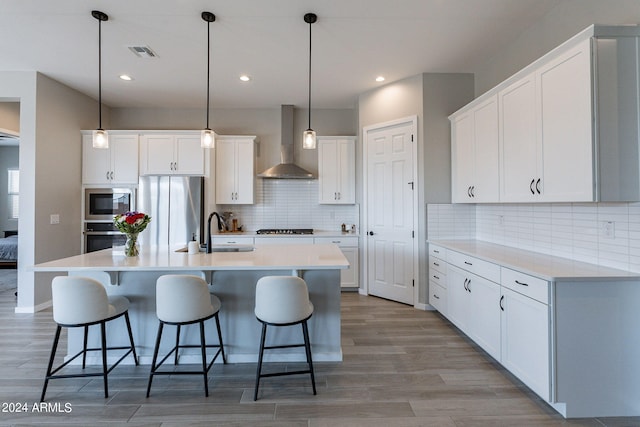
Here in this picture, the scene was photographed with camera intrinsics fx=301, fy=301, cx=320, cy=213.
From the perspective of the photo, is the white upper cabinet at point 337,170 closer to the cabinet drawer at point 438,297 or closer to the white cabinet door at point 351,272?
the white cabinet door at point 351,272

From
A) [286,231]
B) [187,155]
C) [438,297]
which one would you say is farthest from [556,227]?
[187,155]

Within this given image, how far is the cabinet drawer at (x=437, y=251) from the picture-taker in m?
3.30

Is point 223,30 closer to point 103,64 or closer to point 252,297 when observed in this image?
point 103,64

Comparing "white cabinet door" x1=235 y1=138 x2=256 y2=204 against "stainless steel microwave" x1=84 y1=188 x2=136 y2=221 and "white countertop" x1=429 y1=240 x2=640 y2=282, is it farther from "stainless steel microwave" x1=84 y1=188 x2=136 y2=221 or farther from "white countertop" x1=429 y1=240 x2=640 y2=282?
Answer: "white countertop" x1=429 y1=240 x2=640 y2=282

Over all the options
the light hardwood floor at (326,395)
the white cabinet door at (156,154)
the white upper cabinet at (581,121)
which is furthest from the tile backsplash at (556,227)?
the white cabinet door at (156,154)

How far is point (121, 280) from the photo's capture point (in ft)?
8.13

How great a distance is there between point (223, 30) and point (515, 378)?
391 cm

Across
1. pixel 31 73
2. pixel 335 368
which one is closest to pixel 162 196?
pixel 31 73

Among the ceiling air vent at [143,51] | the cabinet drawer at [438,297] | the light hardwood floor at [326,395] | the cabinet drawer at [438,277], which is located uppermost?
the ceiling air vent at [143,51]

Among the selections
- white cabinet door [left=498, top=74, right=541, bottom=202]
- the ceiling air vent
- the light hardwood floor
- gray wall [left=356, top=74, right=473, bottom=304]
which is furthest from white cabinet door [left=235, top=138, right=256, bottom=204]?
white cabinet door [left=498, top=74, right=541, bottom=202]

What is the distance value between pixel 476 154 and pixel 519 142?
0.68 m

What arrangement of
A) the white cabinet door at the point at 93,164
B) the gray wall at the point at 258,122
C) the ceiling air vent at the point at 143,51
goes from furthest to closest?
1. the gray wall at the point at 258,122
2. the white cabinet door at the point at 93,164
3. the ceiling air vent at the point at 143,51

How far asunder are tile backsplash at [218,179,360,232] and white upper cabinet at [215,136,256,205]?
0.33m

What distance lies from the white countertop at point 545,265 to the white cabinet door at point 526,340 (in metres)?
0.20
